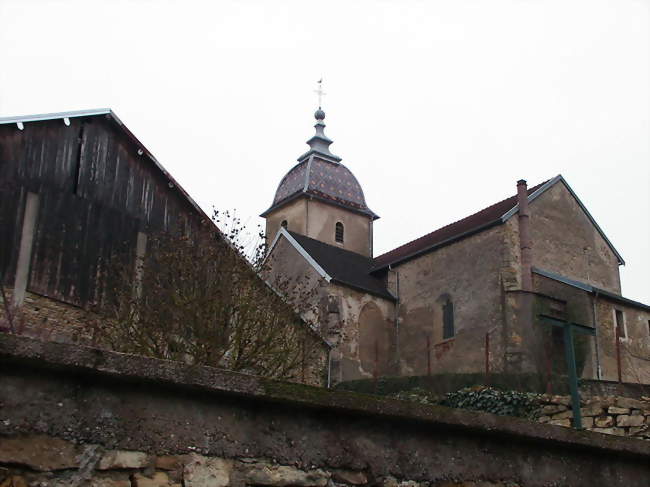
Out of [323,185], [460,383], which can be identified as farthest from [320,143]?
[460,383]

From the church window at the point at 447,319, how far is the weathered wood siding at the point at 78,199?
10.5 m

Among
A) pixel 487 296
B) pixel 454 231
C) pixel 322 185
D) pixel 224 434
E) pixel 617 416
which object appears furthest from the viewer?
pixel 322 185

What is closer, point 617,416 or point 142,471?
point 142,471

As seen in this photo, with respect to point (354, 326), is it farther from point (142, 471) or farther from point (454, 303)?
point (142, 471)

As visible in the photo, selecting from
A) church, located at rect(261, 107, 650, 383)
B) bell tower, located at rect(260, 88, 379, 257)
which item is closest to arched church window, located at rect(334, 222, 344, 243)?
bell tower, located at rect(260, 88, 379, 257)

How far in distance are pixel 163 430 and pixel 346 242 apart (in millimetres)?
36097

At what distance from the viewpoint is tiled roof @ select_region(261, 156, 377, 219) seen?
40625 mm

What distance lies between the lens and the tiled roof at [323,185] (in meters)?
40.6

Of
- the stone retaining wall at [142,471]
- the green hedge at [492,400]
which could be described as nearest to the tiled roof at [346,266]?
the green hedge at [492,400]

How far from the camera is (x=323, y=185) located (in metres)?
41.2

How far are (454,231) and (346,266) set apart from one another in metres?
4.41

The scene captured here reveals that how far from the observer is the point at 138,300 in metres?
14.9

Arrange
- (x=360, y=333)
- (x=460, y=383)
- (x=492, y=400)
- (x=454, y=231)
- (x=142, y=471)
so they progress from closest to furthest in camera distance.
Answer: (x=142, y=471), (x=492, y=400), (x=460, y=383), (x=360, y=333), (x=454, y=231)

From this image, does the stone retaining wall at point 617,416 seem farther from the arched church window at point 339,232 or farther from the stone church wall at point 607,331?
the arched church window at point 339,232
